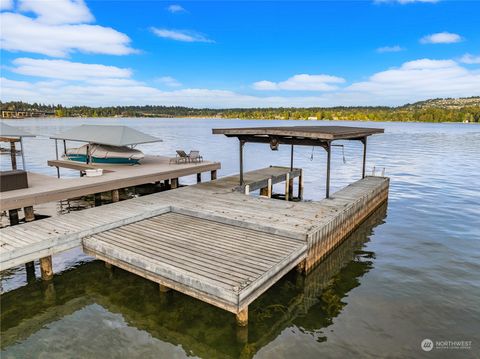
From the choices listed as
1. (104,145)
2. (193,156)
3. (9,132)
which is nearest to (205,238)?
(9,132)

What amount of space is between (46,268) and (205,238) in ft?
13.7

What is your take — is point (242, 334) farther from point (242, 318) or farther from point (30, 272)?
point (30, 272)

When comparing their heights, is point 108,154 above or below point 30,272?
above

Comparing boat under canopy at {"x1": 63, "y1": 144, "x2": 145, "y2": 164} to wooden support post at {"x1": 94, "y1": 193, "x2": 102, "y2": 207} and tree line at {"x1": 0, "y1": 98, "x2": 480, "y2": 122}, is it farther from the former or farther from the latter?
tree line at {"x1": 0, "y1": 98, "x2": 480, "y2": 122}

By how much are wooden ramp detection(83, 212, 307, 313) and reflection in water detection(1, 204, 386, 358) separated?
0.79 metres

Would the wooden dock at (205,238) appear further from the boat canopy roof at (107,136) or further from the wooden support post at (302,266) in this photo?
the boat canopy roof at (107,136)

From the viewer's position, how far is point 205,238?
8.62m

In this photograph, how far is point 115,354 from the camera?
19.6 ft

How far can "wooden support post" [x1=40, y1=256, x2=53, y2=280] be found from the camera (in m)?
8.41

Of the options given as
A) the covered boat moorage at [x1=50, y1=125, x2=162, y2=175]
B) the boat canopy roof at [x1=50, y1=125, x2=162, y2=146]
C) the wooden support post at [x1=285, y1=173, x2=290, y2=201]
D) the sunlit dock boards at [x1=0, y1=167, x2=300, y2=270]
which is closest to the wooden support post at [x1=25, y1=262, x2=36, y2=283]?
the sunlit dock boards at [x1=0, y1=167, x2=300, y2=270]

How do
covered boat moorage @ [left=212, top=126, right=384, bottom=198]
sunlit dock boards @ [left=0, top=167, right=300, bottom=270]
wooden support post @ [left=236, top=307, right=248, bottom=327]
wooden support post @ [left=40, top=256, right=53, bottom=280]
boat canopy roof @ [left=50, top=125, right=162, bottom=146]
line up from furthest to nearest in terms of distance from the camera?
boat canopy roof @ [left=50, top=125, right=162, bottom=146]
covered boat moorage @ [left=212, top=126, right=384, bottom=198]
wooden support post @ [left=40, top=256, right=53, bottom=280]
sunlit dock boards @ [left=0, top=167, right=300, bottom=270]
wooden support post @ [left=236, top=307, right=248, bottom=327]

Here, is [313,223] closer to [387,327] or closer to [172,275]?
[387,327]

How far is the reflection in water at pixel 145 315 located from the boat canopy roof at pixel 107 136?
9276 mm

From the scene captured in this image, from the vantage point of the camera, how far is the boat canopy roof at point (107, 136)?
17305 millimetres
